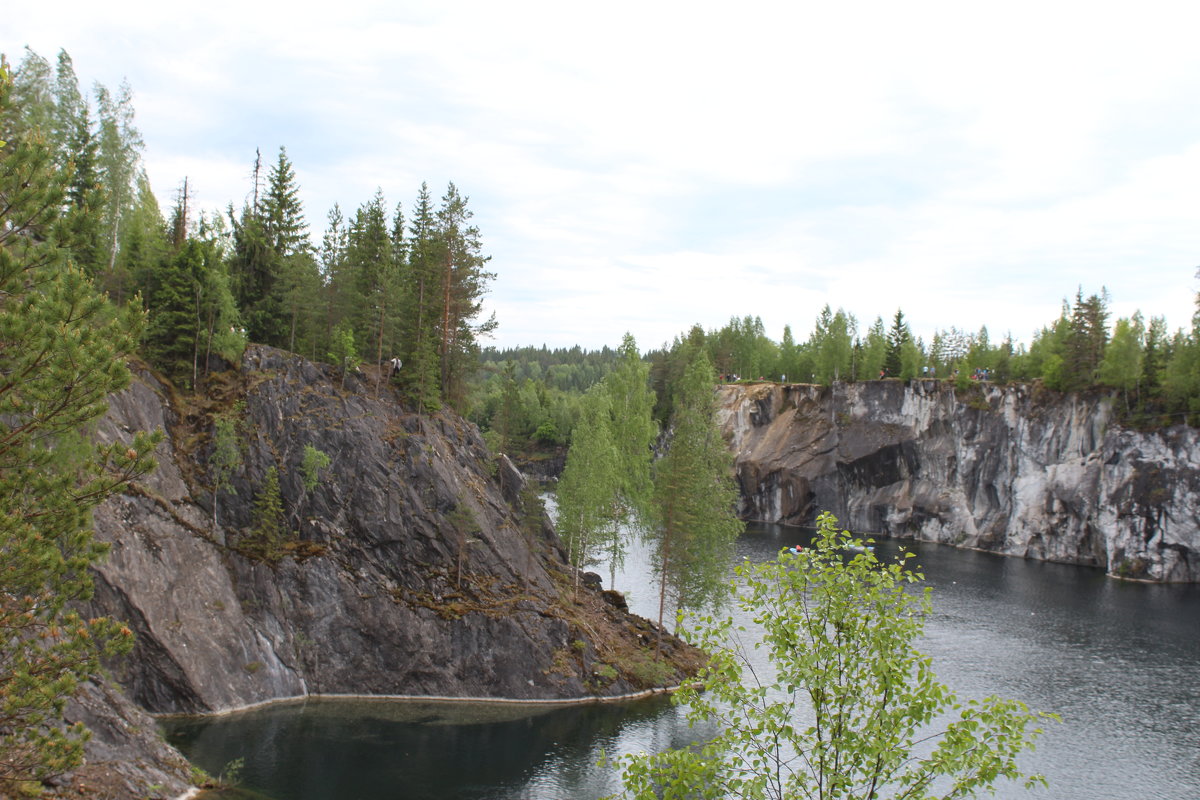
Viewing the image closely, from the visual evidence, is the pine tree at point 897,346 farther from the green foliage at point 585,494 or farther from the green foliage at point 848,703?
the green foliage at point 848,703

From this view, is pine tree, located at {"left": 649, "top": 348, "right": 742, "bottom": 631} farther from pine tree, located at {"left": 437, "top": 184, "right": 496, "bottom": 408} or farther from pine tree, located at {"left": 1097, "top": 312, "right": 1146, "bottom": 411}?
pine tree, located at {"left": 1097, "top": 312, "right": 1146, "bottom": 411}

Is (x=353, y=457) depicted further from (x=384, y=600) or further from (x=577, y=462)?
(x=577, y=462)

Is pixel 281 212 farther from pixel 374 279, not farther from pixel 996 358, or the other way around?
pixel 996 358

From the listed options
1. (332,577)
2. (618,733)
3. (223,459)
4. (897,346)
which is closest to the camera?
(618,733)

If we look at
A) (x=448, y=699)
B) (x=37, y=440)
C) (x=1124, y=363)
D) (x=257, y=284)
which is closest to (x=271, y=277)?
Result: (x=257, y=284)

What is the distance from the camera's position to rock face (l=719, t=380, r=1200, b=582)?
7538 cm

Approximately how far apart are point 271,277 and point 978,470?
3103 inches

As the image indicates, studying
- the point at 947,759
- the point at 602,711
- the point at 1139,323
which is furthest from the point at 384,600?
the point at 1139,323

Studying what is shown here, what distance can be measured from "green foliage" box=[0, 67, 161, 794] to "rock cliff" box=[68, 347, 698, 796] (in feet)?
77.1

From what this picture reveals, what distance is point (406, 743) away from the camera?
115 feet

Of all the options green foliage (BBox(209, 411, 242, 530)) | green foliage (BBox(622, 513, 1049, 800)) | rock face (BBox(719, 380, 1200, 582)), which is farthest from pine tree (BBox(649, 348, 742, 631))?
rock face (BBox(719, 380, 1200, 582))

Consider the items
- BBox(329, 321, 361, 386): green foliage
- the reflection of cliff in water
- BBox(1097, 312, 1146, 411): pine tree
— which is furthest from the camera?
BBox(1097, 312, 1146, 411): pine tree

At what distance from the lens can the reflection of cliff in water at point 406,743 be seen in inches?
1230

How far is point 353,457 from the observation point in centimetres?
4484
